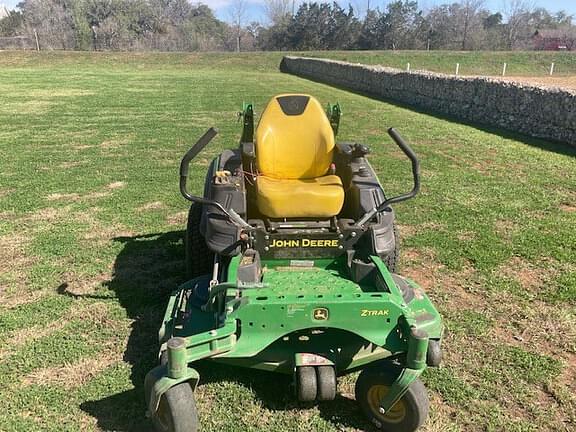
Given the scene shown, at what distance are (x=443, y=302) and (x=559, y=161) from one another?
5683 millimetres

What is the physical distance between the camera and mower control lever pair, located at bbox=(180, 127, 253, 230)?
314cm

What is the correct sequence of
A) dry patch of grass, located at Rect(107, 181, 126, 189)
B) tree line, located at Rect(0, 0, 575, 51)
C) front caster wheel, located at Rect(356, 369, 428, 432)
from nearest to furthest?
front caster wheel, located at Rect(356, 369, 428, 432), dry patch of grass, located at Rect(107, 181, 126, 189), tree line, located at Rect(0, 0, 575, 51)

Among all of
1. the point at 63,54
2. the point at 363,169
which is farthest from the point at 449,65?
the point at 363,169

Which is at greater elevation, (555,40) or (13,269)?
(555,40)

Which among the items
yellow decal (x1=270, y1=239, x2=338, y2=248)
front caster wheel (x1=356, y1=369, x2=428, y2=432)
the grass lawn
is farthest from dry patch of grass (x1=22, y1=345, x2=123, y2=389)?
front caster wheel (x1=356, y1=369, x2=428, y2=432)

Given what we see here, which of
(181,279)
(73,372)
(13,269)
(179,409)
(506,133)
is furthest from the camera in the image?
(506,133)

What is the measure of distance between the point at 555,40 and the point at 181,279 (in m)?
59.7

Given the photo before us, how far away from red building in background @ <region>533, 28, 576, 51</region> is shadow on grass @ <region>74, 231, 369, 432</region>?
56127 millimetres

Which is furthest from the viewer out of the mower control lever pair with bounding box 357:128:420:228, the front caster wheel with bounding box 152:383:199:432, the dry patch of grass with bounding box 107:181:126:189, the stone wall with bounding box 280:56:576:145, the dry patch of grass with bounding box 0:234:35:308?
the stone wall with bounding box 280:56:576:145

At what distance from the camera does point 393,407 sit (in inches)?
101

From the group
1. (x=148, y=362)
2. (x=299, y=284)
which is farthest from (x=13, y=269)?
(x=299, y=284)

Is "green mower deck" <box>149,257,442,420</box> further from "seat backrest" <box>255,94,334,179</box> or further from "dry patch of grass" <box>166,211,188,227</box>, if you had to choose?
"dry patch of grass" <box>166,211,188,227</box>

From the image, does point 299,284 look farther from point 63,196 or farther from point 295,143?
point 63,196

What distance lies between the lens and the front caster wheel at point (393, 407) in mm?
2482
